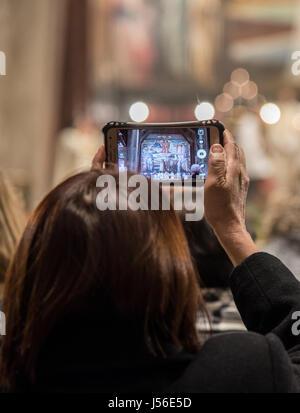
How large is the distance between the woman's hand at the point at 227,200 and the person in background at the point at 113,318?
5.6 inches

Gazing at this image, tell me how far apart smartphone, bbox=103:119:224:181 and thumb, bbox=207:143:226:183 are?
0.02 meters

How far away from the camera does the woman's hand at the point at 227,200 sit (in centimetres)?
86

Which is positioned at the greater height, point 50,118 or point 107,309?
point 50,118

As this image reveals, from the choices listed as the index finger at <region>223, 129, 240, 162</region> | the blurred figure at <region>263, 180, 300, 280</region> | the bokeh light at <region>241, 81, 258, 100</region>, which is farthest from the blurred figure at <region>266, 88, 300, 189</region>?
the index finger at <region>223, 129, 240, 162</region>

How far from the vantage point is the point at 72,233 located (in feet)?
2.35

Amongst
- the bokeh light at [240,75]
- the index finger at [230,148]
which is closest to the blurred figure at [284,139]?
the bokeh light at [240,75]

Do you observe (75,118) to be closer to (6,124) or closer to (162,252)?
(6,124)

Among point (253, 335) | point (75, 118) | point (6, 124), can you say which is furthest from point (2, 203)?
point (75, 118)

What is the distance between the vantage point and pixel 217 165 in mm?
852

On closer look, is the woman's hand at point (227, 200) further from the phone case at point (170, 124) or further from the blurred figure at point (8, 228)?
the blurred figure at point (8, 228)

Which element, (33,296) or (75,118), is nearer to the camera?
(33,296)

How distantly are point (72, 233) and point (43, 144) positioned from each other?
3940mm
